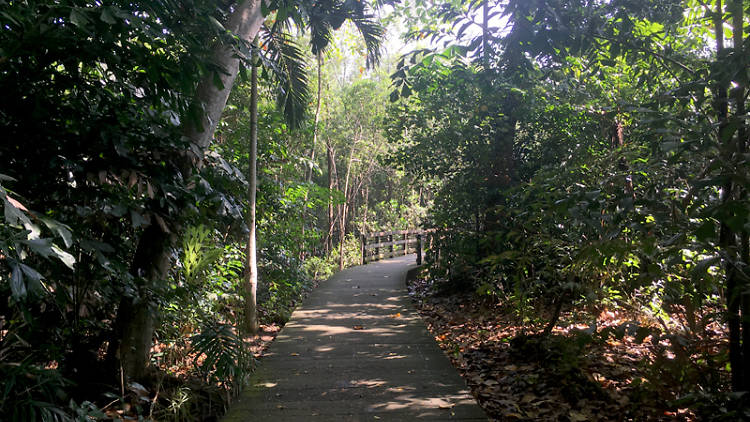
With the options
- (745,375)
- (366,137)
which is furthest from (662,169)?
(366,137)

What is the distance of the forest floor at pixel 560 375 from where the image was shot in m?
3.07

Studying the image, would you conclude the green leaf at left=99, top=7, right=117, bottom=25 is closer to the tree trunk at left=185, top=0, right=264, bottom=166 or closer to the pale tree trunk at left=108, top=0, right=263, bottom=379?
the pale tree trunk at left=108, top=0, right=263, bottom=379

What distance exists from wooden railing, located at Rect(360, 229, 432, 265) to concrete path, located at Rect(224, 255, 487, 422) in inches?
329

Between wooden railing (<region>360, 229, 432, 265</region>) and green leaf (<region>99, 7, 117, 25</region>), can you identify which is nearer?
green leaf (<region>99, 7, 117, 25</region>)

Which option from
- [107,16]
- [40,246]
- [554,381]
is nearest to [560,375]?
[554,381]

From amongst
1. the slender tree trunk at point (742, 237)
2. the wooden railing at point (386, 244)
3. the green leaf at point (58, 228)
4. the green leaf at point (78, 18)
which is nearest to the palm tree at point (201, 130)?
the green leaf at point (78, 18)

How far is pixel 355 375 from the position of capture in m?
4.04

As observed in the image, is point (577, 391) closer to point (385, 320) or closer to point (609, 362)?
point (609, 362)

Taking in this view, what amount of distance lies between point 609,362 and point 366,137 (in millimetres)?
13064

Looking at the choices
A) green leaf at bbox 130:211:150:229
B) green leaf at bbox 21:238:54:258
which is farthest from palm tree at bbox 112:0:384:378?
green leaf at bbox 21:238:54:258

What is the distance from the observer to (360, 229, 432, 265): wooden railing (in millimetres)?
15117

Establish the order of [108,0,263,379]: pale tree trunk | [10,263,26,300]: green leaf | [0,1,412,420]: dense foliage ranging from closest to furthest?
[10,263,26,300]: green leaf
[0,1,412,420]: dense foliage
[108,0,263,379]: pale tree trunk

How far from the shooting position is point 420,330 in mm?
5523

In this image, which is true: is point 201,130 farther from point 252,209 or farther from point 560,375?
point 560,375
